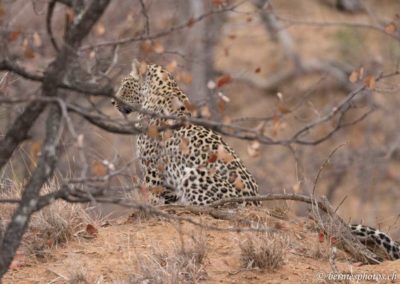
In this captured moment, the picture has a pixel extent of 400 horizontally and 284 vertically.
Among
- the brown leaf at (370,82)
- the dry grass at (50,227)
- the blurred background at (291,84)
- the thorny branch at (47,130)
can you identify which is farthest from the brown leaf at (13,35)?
the blurred background at (291,84)

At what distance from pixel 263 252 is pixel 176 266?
2.05 feet

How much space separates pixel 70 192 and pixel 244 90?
16562mm

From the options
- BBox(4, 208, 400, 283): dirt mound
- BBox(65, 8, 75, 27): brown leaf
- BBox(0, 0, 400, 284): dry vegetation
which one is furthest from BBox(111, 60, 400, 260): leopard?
BBox(65, 8, 75, 27): brown leaf

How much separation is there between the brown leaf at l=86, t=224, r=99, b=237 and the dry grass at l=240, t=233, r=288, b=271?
3.36ft

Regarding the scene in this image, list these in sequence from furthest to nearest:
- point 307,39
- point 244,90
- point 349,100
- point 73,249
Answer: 1. point 307,39
2. point 244,90
3. point 73,249
4. point 349,100

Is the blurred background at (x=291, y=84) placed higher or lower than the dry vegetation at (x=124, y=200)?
higher

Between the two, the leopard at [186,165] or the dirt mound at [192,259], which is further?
the leopard at [186,165]

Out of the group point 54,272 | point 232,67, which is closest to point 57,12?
point 232,67

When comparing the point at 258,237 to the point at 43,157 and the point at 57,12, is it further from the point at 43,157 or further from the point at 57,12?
the point at 57,12

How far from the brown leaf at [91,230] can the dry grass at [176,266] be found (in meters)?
0.43

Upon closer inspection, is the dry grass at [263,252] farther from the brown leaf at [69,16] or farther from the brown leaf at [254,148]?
the brown leaf at [69,16]

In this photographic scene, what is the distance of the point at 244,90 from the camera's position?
2264cm

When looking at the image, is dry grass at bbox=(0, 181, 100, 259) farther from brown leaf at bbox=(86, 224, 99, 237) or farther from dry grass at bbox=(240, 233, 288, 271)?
dry grass at bbox=(240, 233, 288, 271)

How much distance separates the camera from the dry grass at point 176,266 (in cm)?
754
